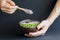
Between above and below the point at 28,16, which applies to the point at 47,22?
below

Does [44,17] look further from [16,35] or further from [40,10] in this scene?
[16,35]

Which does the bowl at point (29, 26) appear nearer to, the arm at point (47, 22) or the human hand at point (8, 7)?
the arm at point (47, 22)

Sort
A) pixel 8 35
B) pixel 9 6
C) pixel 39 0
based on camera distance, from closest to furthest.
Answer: pixel 9 6 < pixel 8 35 < pixel 39 0

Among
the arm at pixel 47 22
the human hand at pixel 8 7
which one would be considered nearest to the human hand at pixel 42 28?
the arm at pixel 47 22

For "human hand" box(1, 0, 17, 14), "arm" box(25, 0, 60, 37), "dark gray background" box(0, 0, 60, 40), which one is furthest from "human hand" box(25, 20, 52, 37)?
"human hand" box(1, 0, 17, 14)

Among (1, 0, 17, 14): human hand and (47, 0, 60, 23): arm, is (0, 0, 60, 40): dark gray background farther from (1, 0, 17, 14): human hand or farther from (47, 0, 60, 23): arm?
(1, 0, 17, 14): human hand

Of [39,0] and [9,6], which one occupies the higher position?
[39,0]

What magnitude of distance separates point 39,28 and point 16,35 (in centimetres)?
21

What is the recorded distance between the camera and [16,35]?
1.33 meters

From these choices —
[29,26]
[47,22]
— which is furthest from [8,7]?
[47,22]

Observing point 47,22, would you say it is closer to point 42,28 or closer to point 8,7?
point 42,28

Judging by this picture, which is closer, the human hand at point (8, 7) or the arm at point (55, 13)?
the human hand at point (8, 7)

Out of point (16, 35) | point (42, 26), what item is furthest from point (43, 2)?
point (16, 35)

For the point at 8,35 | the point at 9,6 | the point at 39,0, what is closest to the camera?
the point at 9,6
